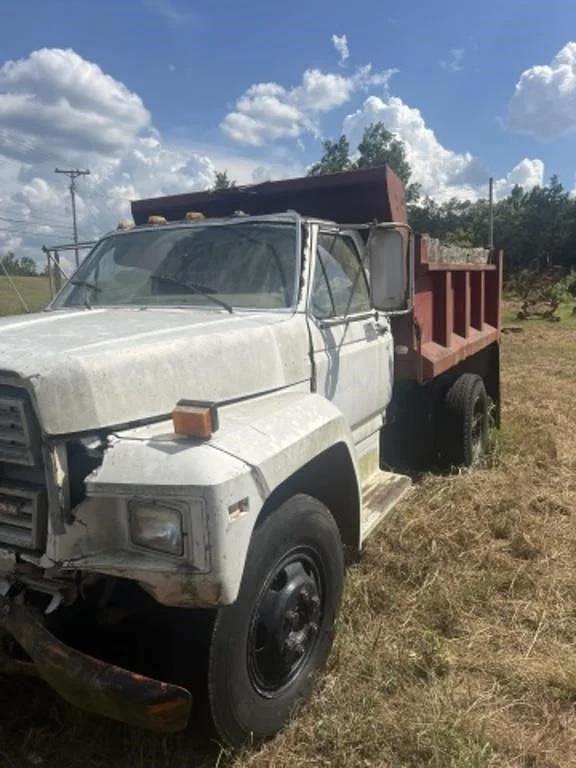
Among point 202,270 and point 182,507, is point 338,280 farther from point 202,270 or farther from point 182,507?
point 182,507

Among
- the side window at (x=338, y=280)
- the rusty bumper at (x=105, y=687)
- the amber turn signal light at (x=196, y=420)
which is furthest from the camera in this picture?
the side window at (x=338, y=280)

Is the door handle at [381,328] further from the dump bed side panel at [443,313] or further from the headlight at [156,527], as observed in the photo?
the headlight at [156,527]

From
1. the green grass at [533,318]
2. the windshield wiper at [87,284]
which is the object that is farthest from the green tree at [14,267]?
the green grass at [533,318]

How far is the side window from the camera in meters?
3.84

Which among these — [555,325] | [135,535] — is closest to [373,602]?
[135,535]

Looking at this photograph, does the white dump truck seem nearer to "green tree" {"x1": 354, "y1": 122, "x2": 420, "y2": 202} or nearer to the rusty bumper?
the rusty bumper

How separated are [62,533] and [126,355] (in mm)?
651

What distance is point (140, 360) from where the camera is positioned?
2551 millimetres

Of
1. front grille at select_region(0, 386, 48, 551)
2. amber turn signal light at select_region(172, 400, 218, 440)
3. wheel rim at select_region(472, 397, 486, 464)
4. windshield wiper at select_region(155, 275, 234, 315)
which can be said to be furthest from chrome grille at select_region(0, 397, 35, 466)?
wheel rim at select_region(472, 397, 486, 464)

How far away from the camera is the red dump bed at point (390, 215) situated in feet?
15.7

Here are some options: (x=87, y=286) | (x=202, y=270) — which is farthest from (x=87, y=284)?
(x=202, y=270)

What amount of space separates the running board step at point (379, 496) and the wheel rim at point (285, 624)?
2.28ft

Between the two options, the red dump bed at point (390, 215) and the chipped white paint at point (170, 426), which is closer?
the chipped white paint at point (170, 426)

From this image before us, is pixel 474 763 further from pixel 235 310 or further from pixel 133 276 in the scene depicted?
pixel 133 276
